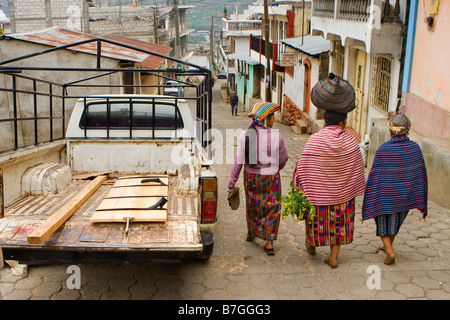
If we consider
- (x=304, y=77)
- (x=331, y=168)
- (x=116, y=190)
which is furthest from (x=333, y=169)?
(x=304, y=77)

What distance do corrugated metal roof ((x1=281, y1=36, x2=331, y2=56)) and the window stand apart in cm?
470

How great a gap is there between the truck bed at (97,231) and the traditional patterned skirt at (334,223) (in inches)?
48.2

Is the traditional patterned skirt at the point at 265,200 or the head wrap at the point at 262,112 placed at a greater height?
the head wrap at the point at 262,112

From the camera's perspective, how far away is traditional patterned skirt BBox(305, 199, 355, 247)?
190 inches

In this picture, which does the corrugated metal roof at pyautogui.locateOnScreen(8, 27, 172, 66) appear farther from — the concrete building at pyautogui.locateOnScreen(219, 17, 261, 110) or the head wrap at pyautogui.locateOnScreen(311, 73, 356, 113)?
the concrete building at pyautogui.locateOnScreen(219, 17, 261, 110)

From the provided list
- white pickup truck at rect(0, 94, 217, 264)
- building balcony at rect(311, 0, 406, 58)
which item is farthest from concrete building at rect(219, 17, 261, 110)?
white pickup truck at rect(0, 94, 217, 264)

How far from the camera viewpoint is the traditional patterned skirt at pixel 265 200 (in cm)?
533

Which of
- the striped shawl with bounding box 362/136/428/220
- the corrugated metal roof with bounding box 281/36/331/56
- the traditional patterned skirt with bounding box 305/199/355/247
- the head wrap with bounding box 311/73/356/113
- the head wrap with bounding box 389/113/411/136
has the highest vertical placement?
the corrugated metal roof with bounding box 281/36/331/56

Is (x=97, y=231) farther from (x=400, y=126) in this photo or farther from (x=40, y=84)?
(x=40, y=84)

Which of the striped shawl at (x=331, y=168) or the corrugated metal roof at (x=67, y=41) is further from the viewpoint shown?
the corrugated metal roof at (x=67, y=41)

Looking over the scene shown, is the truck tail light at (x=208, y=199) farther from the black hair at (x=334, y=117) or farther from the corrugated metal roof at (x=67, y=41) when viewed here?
the corrugated metal roof at (x=67, y=41)

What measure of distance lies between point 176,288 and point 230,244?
49.7 inches

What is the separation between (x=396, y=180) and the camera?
4797 mm

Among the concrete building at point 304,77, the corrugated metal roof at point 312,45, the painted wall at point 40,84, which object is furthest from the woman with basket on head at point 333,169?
the corrugated metal roof at point 312,45
